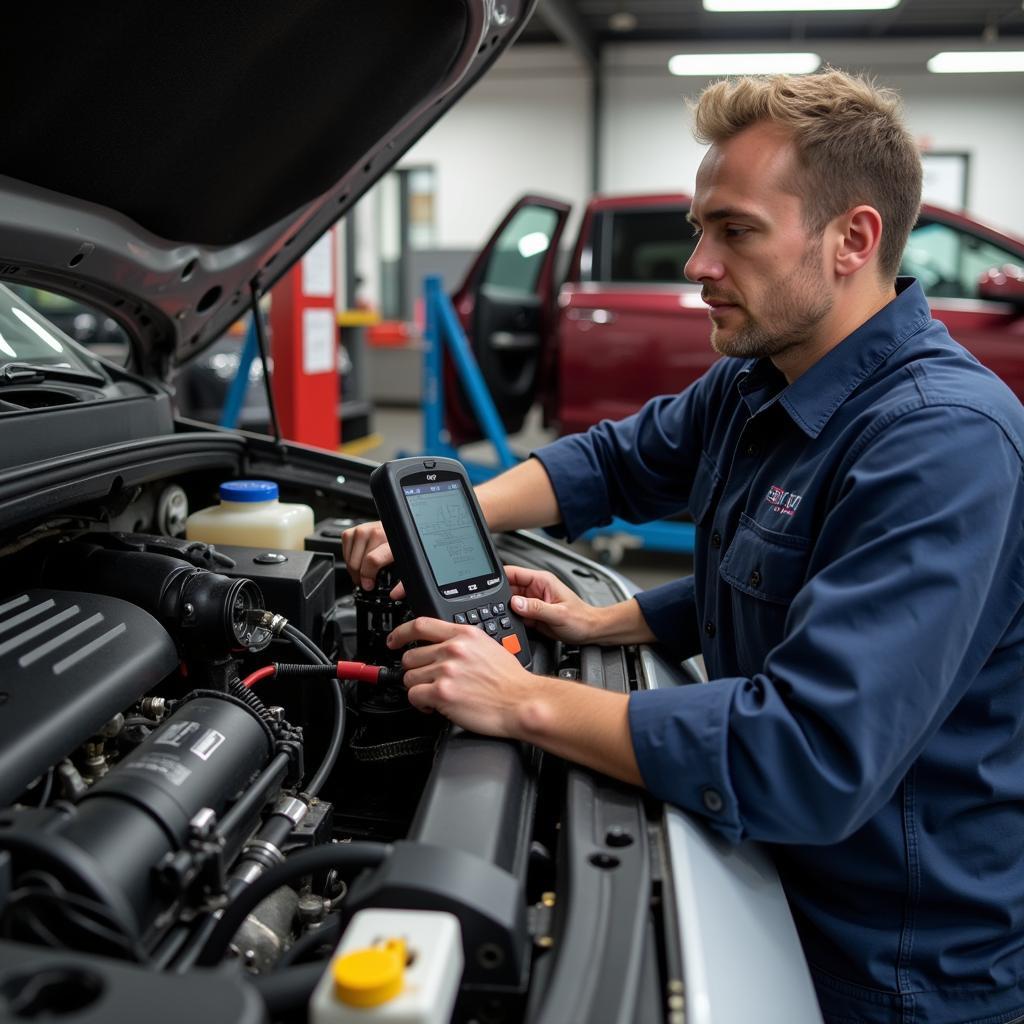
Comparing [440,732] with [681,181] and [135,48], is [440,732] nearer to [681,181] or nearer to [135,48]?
[135,48]

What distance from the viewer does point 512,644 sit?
1190 millimetres

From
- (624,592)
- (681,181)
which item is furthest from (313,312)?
(681,181)

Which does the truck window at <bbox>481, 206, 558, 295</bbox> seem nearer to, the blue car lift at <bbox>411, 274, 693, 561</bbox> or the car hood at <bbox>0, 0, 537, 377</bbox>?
the blue car lift at <bbox>411, 274, 693, 561</bbox>

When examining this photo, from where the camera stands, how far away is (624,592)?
1.55m

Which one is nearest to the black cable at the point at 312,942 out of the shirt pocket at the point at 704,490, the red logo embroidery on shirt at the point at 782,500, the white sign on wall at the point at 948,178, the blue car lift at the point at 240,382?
the red logo embroidery on shirt at the point at 782,500

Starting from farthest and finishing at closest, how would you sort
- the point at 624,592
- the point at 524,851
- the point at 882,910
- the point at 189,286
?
the point at 189,286 → the point at 624,592 → the point at 882,910 → the point at 524,851

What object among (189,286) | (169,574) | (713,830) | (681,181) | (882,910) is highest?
(681,181)

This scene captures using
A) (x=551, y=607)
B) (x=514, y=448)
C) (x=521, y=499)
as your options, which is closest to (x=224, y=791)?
(x=551, y=607)

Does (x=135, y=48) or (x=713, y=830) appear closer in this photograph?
(x=713, y=830)

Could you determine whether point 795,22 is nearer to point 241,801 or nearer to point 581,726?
point 581,726

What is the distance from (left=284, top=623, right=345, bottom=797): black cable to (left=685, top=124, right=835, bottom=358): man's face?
65cm

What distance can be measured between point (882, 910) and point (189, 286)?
1.37m

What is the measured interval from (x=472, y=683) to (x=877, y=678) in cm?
39

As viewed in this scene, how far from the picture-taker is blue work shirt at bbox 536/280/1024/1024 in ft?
2.94
